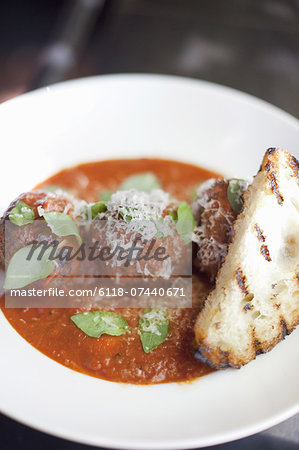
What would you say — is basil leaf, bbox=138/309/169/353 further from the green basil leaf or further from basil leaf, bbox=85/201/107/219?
basil leaf, bbox=85/201/107/219

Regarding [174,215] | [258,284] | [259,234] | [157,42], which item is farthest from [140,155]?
[157,42]

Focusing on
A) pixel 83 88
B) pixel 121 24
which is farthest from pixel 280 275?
pixel 121 24

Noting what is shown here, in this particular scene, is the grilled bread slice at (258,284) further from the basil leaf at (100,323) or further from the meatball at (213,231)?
the basil leaf at (100,323)

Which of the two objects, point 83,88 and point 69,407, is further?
point 83,88

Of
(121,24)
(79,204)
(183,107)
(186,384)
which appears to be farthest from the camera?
(121,24)

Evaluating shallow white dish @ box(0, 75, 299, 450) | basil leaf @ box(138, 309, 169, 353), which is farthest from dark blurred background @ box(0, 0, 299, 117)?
basil leaf @ box(138, 309, 169, 353)

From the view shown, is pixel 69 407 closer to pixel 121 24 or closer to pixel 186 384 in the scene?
pixel 186 384
